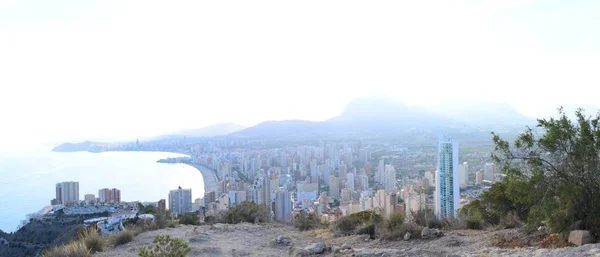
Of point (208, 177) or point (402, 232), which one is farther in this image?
point (208, 177)

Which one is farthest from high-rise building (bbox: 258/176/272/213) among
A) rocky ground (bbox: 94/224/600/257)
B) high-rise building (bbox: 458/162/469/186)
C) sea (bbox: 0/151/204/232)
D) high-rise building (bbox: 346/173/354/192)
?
rocky ground (bbox: 94/224/600/257)

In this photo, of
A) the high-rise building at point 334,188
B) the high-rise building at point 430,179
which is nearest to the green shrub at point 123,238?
the high-rise building at point 430,179

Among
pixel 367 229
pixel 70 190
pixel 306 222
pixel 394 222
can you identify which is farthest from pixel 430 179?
pixel 70 190

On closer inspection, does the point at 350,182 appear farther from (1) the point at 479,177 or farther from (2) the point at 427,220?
(2) the point at 427,220

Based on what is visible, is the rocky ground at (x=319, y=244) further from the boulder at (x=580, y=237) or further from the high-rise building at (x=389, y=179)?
the high-rise building at (x=389, y=179)

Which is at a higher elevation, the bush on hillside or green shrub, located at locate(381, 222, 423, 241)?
green shrub, located at locate(381, 222, 423, 241)

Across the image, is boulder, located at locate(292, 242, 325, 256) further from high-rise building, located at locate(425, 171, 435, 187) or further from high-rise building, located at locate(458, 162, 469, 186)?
high-rise building, located at locate(425, 171, 435, 187)
